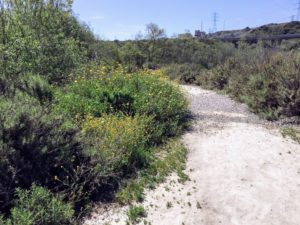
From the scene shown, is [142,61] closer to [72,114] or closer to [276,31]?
[72,114]

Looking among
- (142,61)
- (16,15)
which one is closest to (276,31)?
(142,61)

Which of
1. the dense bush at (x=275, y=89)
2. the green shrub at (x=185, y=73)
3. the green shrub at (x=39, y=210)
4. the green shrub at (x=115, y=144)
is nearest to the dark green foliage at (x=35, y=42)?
the green shrub at (x=115, y=144)

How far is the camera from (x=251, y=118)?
9.34m

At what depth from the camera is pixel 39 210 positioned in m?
3.37

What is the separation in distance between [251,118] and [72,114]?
544 cm

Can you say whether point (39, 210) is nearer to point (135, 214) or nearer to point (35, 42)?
point (135, 214)

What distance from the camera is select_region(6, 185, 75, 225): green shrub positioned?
321 cm

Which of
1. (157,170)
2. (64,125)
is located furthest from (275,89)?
(64,125)

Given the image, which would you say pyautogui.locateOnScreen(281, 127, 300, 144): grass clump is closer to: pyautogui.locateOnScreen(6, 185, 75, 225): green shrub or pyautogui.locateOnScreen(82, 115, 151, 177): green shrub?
pyautogui.locateOnScreen(82, 115, 151, 177): green shrub

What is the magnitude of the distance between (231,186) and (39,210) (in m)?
2.85

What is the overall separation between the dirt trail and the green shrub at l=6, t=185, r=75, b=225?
1.63 feet

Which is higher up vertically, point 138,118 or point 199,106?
point 138,118

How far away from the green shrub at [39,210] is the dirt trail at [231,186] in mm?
496

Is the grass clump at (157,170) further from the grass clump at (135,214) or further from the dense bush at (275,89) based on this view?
the dense bush at (275,89)
